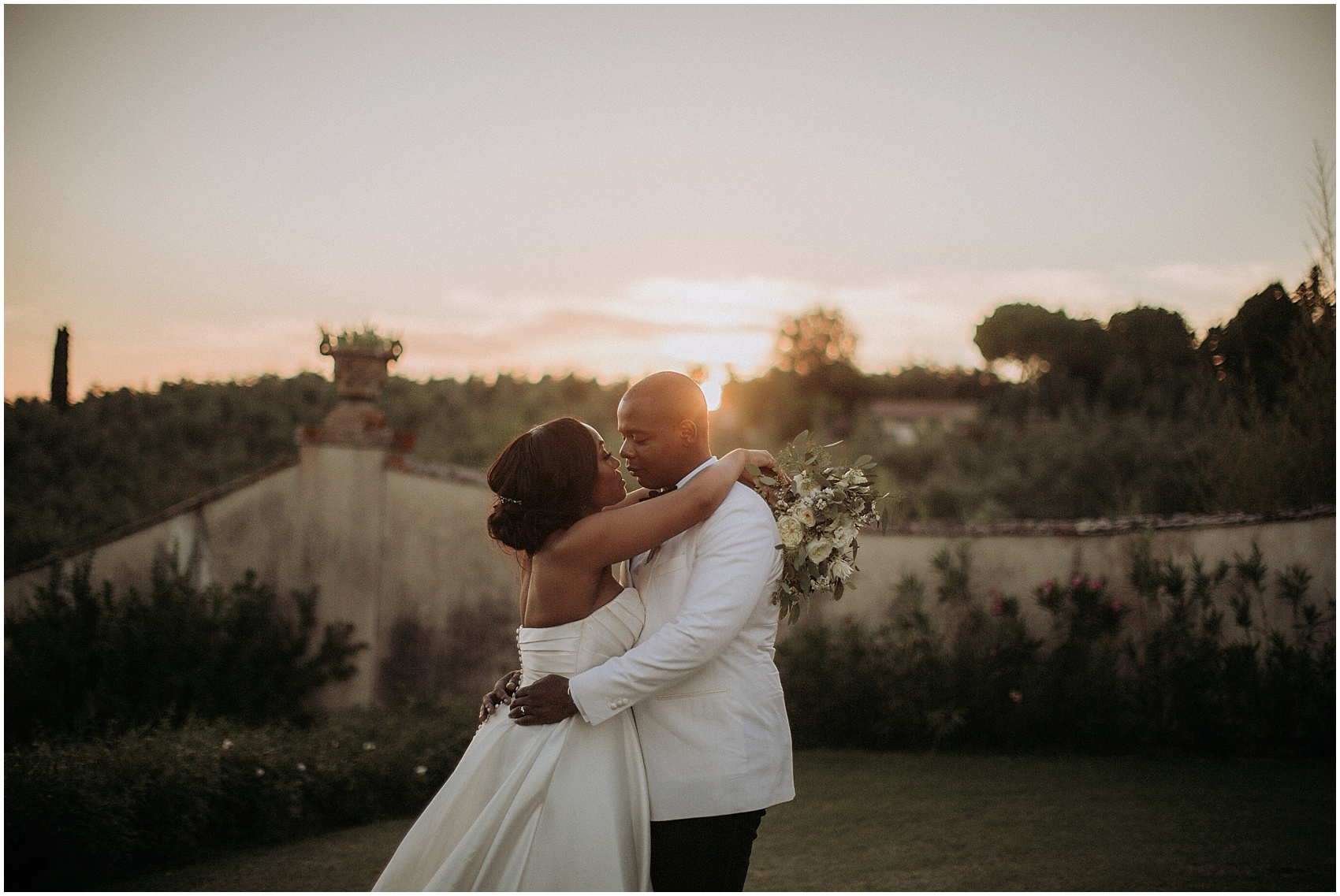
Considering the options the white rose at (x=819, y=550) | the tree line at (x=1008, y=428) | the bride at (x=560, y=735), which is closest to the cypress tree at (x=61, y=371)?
the tree line at (x=1008, y=428)

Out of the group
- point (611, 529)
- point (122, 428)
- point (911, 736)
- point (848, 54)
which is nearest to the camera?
point (611, 529)

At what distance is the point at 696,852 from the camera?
9.36ft

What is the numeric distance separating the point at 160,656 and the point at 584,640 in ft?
20.0

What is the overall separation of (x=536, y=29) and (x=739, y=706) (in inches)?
215

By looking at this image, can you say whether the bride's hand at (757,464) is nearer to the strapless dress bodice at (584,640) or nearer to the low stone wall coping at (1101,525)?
the strapless dress bodice at (584,640)

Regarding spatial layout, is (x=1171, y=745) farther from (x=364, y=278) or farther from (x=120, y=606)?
(x=364, y=278)

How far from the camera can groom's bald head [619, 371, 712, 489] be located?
9.86ft

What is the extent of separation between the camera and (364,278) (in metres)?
11.2

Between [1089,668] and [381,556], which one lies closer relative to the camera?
[1089,668]

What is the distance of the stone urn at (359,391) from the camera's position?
28.3ft

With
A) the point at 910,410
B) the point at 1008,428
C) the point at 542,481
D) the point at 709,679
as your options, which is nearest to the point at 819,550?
the point at 709,679

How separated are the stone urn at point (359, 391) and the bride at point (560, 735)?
6010 mm

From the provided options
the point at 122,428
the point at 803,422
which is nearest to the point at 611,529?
the point at 122,428

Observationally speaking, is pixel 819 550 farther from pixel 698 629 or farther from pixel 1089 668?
pixel 1089 668
